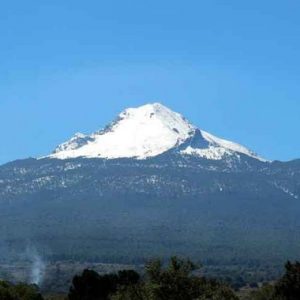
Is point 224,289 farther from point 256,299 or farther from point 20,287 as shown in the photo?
point 256,299

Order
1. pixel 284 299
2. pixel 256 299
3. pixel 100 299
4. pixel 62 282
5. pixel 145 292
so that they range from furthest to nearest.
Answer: pixel 62 282 → pixel 256 299 → pixel 100 299 → pixel 284 299 → pixel 145 292

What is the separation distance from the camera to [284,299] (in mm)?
76000

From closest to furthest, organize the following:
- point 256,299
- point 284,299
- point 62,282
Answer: point 284,299
point 256,299
point 62,282

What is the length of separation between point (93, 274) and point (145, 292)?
131ft

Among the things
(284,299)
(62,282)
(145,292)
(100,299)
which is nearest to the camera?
(145,292)

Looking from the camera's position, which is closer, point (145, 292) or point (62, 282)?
point (145, 292)

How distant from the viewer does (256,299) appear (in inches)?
3880

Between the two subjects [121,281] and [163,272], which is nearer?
[163,272]

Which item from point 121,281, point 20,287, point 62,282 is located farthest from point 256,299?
point 62,282

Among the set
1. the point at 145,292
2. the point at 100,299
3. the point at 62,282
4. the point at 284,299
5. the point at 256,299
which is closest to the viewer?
the point at 145,292

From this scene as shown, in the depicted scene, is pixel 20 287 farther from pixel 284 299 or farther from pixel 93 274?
pixel 284 299

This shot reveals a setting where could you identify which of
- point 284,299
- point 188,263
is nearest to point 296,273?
point 284,299

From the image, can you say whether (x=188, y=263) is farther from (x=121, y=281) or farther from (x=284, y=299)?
(x=121, y=281)

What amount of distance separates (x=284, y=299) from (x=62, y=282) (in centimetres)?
12237
